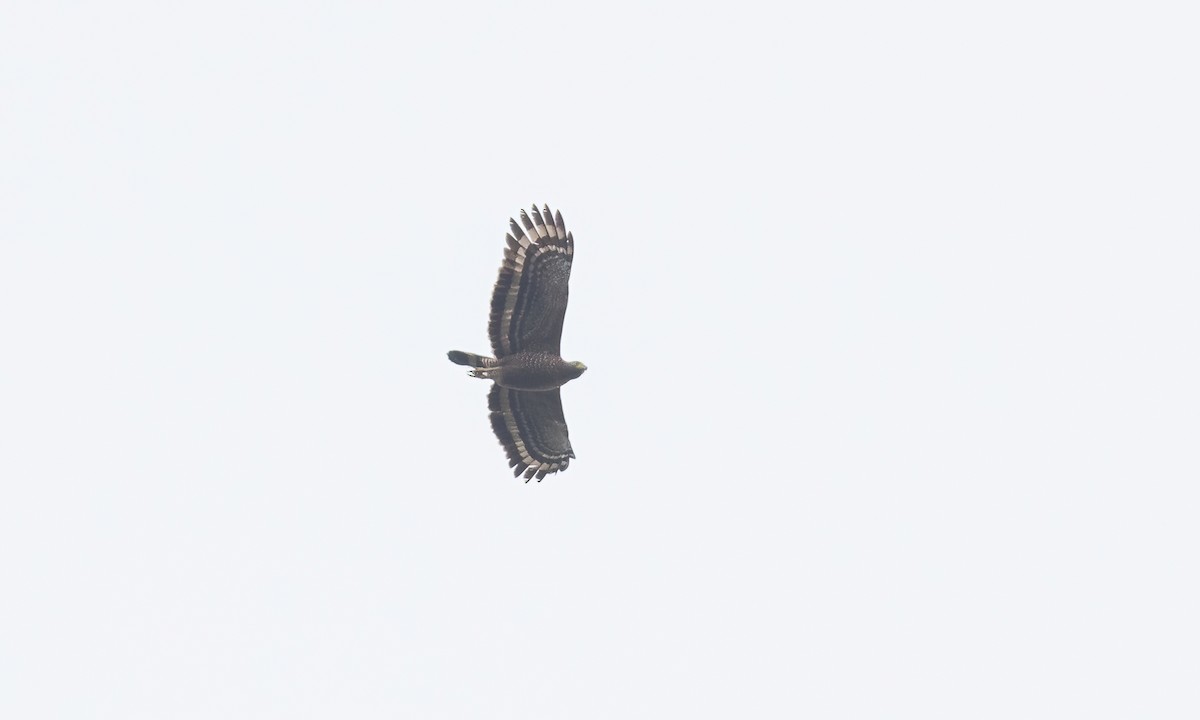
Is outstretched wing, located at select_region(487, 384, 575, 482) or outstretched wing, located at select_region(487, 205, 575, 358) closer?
outstretched wing, located at select_region(487, 205, 575, 358)

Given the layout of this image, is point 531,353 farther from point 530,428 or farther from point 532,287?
point 530,428

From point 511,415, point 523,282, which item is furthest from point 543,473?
point 523,282

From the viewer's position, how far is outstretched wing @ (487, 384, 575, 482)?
38625mm

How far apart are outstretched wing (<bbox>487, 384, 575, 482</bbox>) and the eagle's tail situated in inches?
56.2

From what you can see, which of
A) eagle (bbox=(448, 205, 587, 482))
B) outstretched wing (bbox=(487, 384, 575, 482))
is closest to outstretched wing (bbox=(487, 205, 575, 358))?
eagle (bbox=(448, 205, 587, 482))

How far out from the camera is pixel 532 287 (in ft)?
119

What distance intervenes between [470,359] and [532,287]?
2.02 metres

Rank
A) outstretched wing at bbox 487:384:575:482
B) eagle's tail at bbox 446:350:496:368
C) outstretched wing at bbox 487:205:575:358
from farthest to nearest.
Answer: outstretched wing at bbox 487:384:575:482 → eagle's tail at bbox 446:350:496:368 → outstretched wing at bbox 487:205:575:358

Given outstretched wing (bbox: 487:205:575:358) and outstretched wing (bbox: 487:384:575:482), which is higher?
outstretched wing (bbox: 487:205:575:358)

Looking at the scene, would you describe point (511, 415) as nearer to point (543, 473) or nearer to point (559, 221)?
point (543, 473)

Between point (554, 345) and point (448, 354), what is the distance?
213 centimetres

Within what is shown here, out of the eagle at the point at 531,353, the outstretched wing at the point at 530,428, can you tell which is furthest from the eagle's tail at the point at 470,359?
the outstretched wing at the point at 530,428

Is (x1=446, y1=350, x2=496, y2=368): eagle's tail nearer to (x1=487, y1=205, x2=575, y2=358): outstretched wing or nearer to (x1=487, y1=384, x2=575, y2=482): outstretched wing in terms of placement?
(x1=487, y1=205, x2=575, y2=358): outstretched wing

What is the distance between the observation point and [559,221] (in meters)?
36.1
